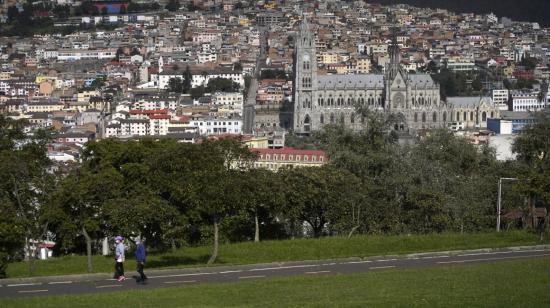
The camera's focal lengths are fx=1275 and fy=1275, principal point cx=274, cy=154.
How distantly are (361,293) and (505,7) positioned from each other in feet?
477

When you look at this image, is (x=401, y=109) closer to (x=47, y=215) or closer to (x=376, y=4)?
(x=47, y=215)

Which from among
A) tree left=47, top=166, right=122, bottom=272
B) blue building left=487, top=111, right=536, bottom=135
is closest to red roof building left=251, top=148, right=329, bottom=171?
blue building left=487, top=111, right=536, bottom=135

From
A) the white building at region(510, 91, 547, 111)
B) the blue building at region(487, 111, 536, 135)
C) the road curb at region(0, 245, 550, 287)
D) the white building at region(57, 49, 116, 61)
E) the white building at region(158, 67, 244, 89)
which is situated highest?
the white building at region(57, 49, 116, 61)

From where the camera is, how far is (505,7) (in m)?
157

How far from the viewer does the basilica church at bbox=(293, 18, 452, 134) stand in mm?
77250


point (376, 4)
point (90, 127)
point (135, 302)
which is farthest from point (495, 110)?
point (376, 4)

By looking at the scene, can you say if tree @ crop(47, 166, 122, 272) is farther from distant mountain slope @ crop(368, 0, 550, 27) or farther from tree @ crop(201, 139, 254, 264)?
distant mountain slope @ crop(368, 0, 550, 27)

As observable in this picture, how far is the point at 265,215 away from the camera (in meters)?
24.9

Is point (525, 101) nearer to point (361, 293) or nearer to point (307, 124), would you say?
point (307, 124)

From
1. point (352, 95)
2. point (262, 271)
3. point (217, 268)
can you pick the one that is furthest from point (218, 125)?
point (262, 271)

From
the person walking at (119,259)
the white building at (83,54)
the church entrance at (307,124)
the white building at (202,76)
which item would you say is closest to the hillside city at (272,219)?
the person walking at (119,259)

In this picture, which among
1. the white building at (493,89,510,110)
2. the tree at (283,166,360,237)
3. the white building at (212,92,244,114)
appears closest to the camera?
the tree at (283,166,360,237)

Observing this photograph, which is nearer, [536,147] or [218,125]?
[536,147]

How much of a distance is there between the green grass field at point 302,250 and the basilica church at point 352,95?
5508cm
